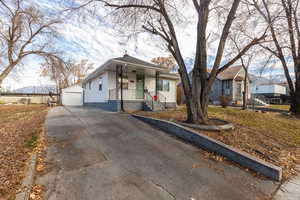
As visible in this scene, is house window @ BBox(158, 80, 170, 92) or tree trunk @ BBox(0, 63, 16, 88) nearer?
tree trunk @ BBox(0, 63, 16, 88)

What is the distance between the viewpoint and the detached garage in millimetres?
20527

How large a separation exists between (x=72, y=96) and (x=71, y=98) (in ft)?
1.13

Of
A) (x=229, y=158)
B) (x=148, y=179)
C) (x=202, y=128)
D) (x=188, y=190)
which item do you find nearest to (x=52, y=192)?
(x=148, y=179)

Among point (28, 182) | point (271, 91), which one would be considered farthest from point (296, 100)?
point (271, 91)

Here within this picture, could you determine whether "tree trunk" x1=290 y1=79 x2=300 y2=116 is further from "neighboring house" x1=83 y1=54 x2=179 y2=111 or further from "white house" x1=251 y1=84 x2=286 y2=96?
"white house" x1=251 y1=84 x2=286 y2=96

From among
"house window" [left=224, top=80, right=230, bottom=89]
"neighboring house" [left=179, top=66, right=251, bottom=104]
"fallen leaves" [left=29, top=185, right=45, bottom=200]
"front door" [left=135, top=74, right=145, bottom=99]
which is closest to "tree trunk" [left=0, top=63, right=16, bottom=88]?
"front door" [left=135, top=74, right=145, bottom=99]

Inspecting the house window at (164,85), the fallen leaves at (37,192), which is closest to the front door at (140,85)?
the house window at (164,85)

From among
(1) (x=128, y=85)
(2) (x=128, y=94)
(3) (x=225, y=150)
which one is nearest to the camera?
(3) (x=225, y=150)

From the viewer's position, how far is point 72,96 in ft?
68.7

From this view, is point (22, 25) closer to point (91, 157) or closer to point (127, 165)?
point (91, 157)

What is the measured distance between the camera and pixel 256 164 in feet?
10.1

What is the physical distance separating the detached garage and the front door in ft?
43.9

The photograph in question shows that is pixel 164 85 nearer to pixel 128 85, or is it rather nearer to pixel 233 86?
pixel 128 85

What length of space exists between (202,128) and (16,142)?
6003mm
